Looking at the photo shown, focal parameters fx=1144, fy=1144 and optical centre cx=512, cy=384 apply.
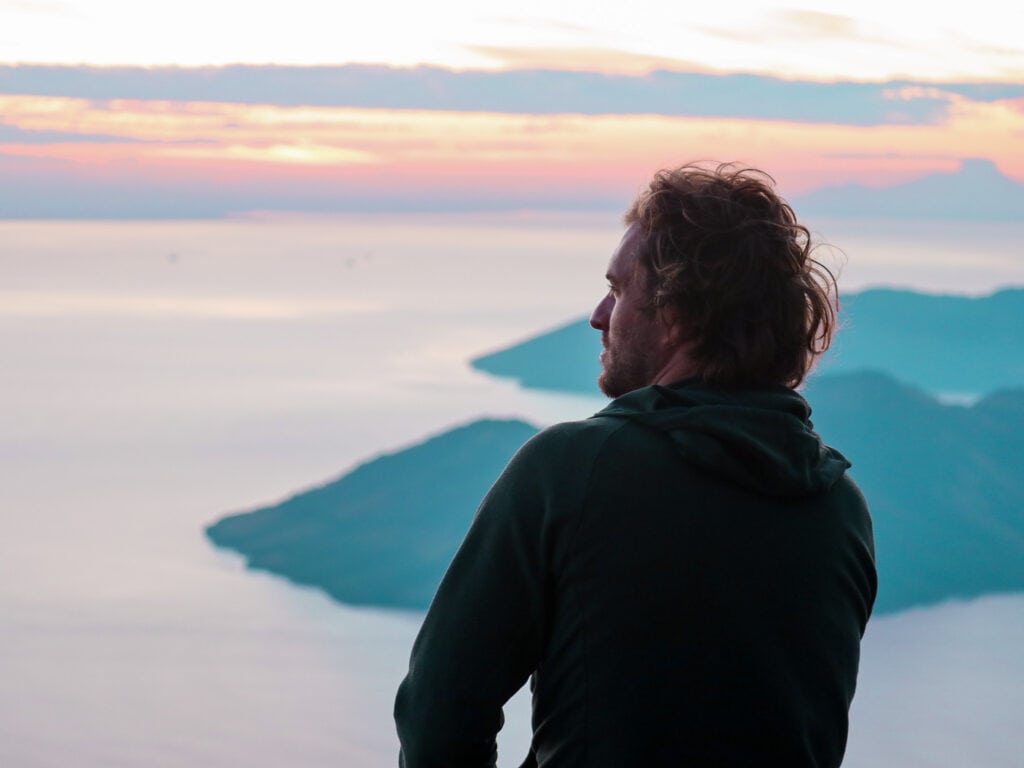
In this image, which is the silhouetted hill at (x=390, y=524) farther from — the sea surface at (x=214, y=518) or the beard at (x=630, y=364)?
the beard at (x=630, y=364)

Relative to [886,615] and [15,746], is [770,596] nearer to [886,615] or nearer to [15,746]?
[15,746]

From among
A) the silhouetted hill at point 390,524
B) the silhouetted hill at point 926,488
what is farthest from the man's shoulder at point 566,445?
the silhouetted hill at point 926,488

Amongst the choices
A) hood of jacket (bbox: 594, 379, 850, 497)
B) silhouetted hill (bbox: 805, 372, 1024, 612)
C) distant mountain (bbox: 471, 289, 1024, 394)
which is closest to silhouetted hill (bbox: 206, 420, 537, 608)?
silhouetted hill (bbox: 805, 372, 1024, 612)

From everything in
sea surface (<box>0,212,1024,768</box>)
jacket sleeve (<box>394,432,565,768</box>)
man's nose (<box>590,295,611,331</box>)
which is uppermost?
man's nose (<box>590,295,611,331</box>)

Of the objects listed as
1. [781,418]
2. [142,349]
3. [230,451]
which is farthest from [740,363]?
[142,349]

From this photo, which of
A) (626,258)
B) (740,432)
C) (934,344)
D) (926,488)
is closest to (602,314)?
(626,258)

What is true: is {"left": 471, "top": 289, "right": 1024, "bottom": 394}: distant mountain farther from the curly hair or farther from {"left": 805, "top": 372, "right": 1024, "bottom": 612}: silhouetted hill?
the curly hair

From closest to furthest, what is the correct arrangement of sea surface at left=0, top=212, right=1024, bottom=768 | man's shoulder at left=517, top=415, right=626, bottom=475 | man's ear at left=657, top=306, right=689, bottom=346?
man's shoulder at left=517, top=415, right=626, bottom=475 < man's ear at left=657, top=306, right=689, bottom=346 < sea surface at left=0, top=212, right=1024, bottom=768
